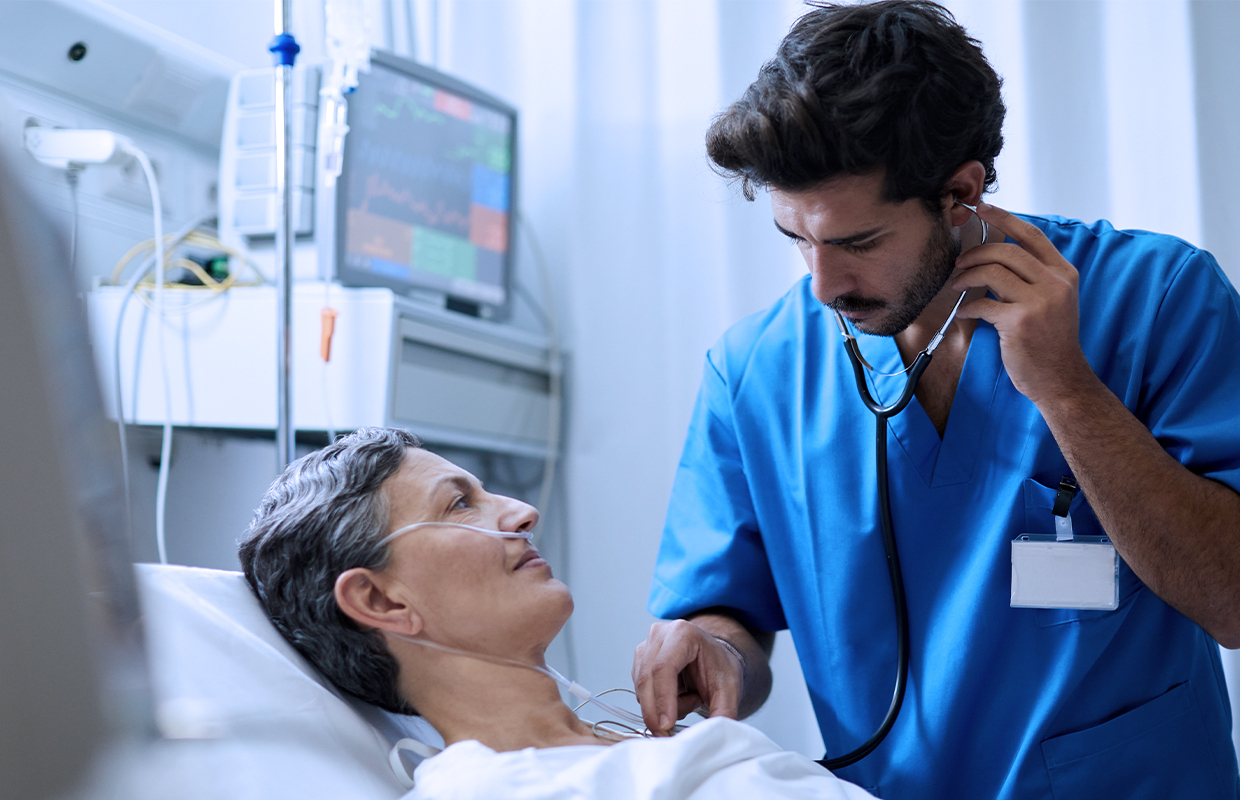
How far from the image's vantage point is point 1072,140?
1822mm

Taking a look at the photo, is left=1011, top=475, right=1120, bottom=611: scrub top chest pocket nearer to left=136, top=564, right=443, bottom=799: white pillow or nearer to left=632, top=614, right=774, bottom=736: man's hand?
left=632, top=614, right=774, bottom=736: man's hand

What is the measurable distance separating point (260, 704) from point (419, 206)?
124 centimetres

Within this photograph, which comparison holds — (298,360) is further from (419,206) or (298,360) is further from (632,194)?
(632,194)

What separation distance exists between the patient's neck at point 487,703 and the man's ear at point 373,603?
0.05m

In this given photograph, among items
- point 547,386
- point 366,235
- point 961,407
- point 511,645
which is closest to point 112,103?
point 366,235

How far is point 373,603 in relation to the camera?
1046 millimetres

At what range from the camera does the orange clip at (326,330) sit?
1.70 metres

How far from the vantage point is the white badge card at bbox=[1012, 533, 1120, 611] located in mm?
1080

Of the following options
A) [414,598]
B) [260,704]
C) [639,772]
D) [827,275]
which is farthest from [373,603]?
[827,275]

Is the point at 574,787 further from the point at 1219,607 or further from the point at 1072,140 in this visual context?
the point at 1072,140

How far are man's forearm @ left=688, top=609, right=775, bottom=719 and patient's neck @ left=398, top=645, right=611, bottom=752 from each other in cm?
25

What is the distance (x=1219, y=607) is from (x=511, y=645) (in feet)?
2.44

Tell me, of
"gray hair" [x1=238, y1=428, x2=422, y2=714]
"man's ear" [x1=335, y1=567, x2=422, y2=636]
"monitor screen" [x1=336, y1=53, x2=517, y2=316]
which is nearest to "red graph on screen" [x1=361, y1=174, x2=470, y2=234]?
"monitor screen" [x1=336, y1=53, x2=517, y2=316]

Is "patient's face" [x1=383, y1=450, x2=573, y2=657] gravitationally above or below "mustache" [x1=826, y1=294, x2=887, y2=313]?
below
